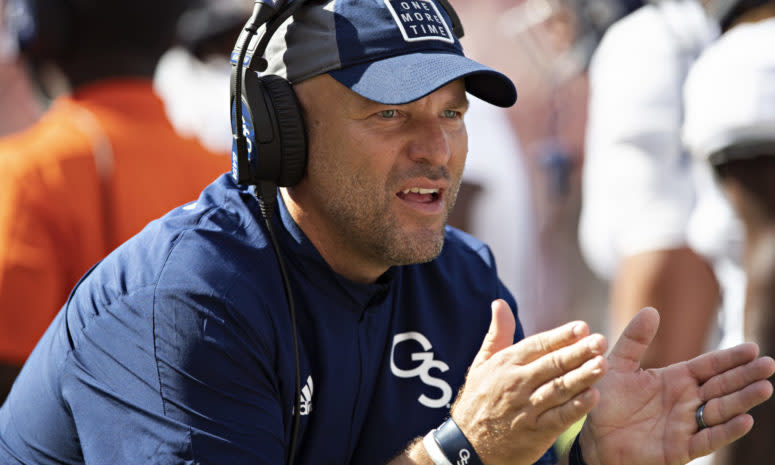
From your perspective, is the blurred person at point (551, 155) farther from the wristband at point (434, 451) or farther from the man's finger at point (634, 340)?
the wristband at point (434, 451)

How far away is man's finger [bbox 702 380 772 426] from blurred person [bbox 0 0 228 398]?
162cm

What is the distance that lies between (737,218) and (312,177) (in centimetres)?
155

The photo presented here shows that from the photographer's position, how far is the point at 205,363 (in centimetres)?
198

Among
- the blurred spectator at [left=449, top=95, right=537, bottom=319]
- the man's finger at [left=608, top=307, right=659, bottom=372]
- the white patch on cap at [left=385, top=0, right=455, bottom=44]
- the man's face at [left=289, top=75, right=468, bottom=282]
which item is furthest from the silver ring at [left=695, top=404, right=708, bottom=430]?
the blurred spectator at [left=449, top=95, right=537, bottom=319]

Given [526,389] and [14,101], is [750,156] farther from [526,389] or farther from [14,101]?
[14,101]

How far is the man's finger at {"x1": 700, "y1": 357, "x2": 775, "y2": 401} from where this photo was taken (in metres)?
2.16

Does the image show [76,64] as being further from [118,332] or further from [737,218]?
[737,218]

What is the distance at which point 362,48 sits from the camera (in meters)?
2.23

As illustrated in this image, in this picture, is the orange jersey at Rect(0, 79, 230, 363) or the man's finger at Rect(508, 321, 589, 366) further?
the orange jersey at Rect(0, 79, 230, 363)

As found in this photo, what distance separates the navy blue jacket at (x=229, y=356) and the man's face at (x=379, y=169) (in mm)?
108

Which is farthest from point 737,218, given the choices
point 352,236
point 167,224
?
point 167,224

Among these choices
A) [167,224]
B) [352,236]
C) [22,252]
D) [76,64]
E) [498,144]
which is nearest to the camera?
[167,224]

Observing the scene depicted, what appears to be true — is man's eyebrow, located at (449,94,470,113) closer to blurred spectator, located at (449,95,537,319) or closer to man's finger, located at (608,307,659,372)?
man's finger, located at (608,307,659,372)

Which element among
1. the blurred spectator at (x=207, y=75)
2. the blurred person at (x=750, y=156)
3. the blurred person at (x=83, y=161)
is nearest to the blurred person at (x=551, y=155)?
the blurred spectator at (x=207, y=75)
